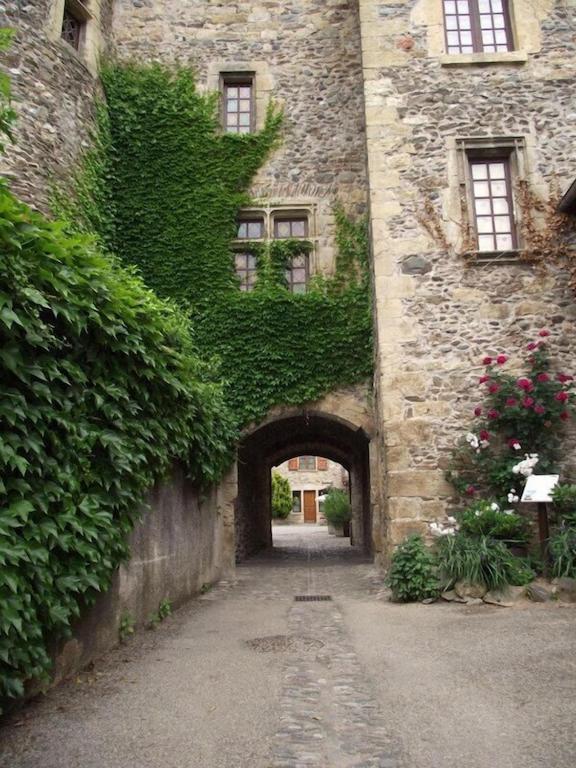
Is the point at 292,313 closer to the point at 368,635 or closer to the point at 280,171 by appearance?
the point at 280,171

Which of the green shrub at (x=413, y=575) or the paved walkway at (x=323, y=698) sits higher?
the green shrub at (x=413, y=575)

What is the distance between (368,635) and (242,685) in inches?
65.3

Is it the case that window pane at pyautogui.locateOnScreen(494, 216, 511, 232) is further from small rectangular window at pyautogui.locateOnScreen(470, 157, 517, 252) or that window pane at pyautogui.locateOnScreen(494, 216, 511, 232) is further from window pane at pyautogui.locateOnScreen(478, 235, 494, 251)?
window pane at pyautogui.locateOnScreen(478, 235, 494, 251)

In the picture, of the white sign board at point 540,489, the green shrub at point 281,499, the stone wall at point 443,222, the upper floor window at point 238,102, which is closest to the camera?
the white sign board at point 540,489

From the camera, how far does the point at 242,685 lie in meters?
3.59

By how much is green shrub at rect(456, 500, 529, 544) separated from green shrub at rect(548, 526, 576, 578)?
40cm

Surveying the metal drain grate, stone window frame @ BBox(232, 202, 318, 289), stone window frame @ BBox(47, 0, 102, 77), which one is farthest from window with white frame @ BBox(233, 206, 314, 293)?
the metal drain grate

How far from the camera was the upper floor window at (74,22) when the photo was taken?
9.15 meters

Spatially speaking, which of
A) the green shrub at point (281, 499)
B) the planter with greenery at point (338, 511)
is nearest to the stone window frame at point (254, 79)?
the planter with greenery at point (338, 511)

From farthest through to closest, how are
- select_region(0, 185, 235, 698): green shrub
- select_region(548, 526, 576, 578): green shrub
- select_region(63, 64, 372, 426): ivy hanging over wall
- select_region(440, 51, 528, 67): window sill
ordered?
1. select_region(63, 64, 372, 426): ivy hanging over wall
2. select_region(440, 51, 528, 67): window sill
3. select_region(548, 526, 576, 578): green shrub
4. select_region(0, 185, 235, 698): green shrub

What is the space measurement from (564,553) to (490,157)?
18.2ft

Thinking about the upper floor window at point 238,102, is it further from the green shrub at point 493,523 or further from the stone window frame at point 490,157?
the green shrub at point 493,523

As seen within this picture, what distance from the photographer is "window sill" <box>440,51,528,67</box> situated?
28.4 ft

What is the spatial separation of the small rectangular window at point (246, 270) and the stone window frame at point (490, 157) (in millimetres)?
3270
